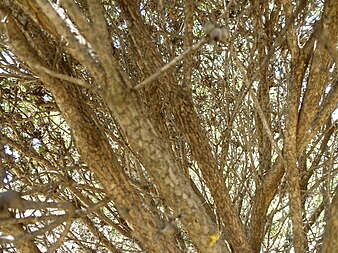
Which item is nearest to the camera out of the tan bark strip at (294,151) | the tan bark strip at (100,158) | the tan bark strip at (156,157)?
the tan bark strip at (156,157)

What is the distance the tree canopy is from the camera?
1282mm

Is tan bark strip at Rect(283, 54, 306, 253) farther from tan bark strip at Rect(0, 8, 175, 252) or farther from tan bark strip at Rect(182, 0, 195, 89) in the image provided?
tan bark strip at Rect(0, 8, 175, 252)

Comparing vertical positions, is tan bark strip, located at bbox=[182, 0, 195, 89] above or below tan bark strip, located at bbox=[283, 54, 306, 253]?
above

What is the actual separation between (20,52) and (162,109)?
3.29ft

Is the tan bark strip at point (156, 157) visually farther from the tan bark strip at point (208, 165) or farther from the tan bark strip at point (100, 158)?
the tan bark strip at point (208, 165)

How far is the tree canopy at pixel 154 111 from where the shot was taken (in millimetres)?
1282

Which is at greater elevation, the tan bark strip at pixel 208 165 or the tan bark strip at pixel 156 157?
the tan bark strip at pixel 208 165

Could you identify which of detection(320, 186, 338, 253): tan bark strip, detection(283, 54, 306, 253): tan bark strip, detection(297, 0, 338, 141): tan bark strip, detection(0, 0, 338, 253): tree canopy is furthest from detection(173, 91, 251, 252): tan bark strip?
detection(320, 186, 338, 253): tan bark strip

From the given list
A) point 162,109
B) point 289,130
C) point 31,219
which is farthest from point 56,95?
point 289,130

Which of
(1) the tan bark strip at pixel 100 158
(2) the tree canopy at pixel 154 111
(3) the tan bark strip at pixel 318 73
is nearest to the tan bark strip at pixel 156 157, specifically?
(2) the tree canopy at pixel 154 111

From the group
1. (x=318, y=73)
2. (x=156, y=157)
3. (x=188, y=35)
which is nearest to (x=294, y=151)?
(x=318, y=73)

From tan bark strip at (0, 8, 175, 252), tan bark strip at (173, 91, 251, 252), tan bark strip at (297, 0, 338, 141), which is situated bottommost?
tan bark strip at (0, 8, 175, 252)

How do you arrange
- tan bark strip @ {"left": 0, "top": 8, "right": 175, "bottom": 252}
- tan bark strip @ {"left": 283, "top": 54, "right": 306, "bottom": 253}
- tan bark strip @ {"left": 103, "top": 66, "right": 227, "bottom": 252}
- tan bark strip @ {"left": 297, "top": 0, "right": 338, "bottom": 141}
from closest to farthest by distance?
tan bark strip @ {"left": 103, "top": 66, "right": 227, "bottom": 252} < tan bark strip @ {"left": 0, "top": 8, "right": 175, "bottom": 252} < tan bark strip @ {"left": 297, "top": 0, "right": 338, "bottom": 141} < tan bark strip @ {"left": 283, "top": 54, "right": 306, "bottom": 253}

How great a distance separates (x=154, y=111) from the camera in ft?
7.82
